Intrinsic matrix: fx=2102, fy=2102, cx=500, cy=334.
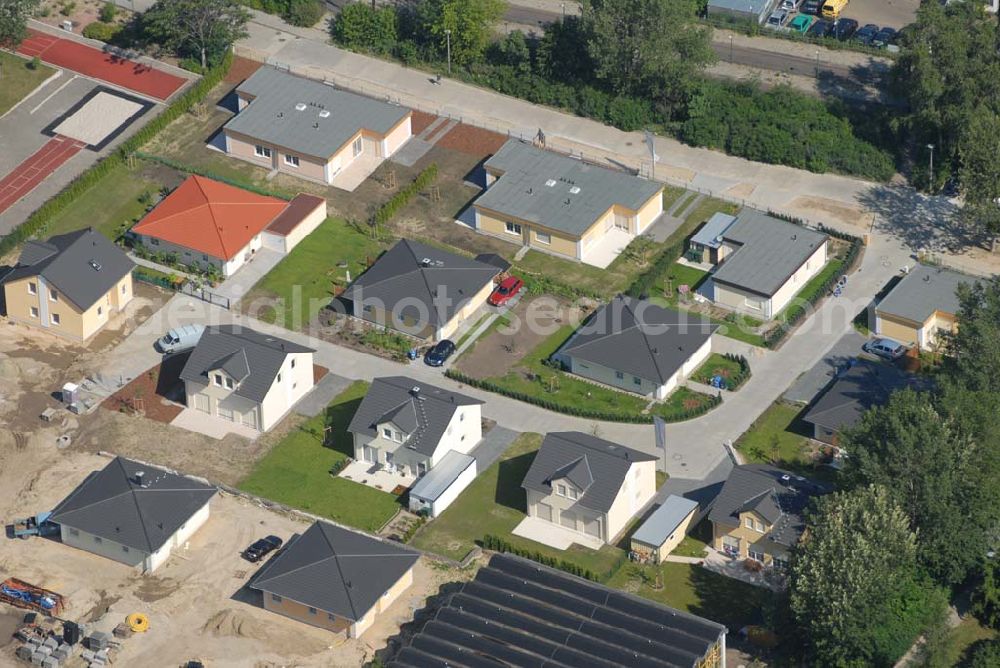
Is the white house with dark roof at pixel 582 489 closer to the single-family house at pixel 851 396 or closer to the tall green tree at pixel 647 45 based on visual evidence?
the single-family house at pixel 851 396

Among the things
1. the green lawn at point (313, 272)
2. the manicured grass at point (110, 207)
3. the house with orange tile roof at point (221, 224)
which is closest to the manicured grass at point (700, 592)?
the green lawn at point (313, 272)

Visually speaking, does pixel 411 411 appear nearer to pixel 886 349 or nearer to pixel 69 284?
pixel 69 284

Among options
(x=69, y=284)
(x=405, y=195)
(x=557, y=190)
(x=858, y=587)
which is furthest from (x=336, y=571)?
(x=557, y=190)

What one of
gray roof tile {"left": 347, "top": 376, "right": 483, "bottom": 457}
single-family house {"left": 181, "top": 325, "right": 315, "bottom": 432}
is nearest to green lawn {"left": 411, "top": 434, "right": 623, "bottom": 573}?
gray roof tile {"left": 347, "top": 376, "right": 483, "bottom": 457}

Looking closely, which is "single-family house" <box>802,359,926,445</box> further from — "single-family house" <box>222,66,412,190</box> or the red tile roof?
the red tile roof

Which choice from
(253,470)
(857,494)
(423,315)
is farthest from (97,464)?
(857,494)
